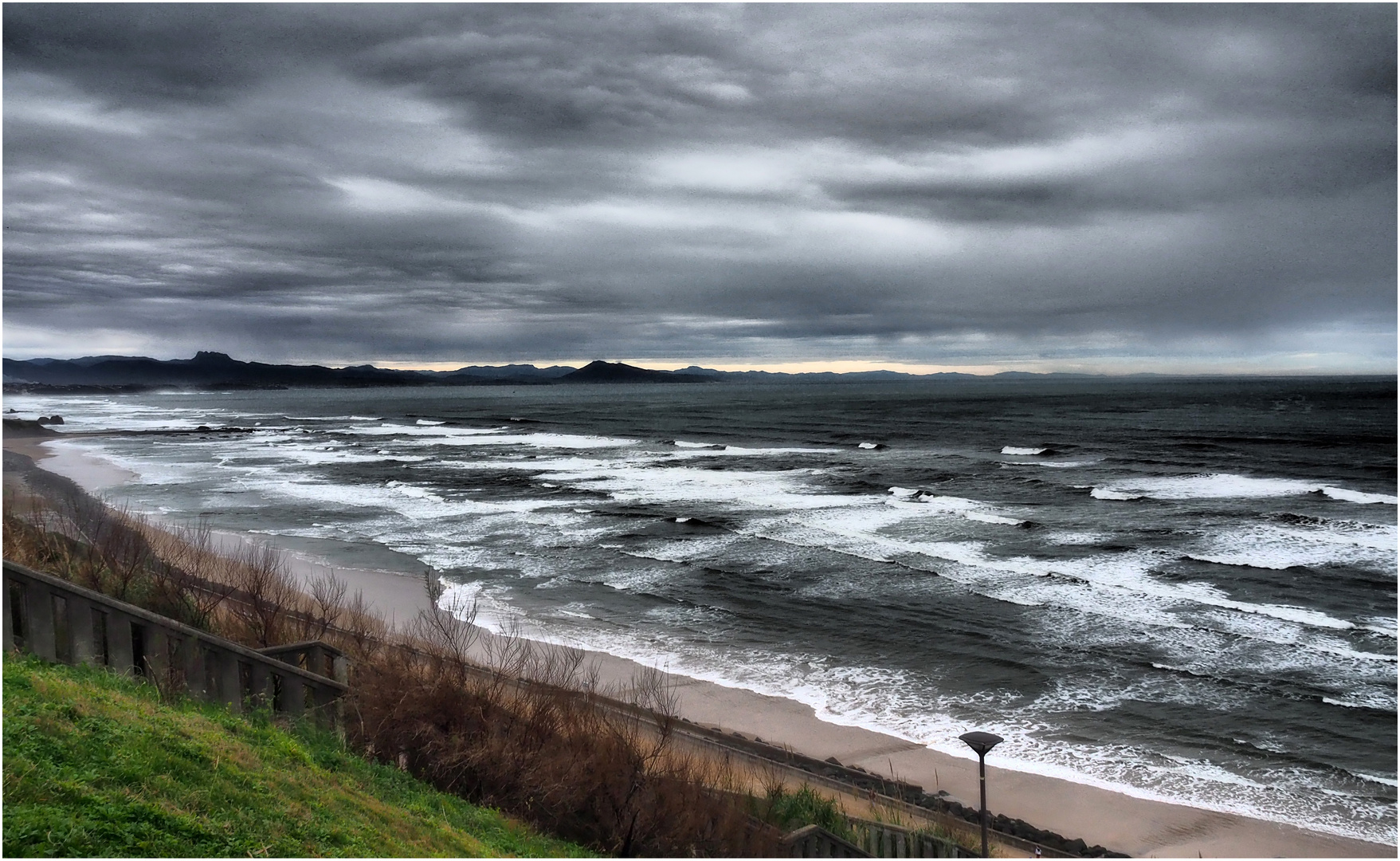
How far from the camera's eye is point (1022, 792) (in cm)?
1620

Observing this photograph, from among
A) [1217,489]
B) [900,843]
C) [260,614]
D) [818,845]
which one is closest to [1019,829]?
[900,843]

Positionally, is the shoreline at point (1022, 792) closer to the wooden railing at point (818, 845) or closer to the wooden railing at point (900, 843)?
the wooden railing at point (900, 843)

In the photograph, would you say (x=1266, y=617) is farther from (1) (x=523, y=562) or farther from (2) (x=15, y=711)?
(2) (x=15, y=711)

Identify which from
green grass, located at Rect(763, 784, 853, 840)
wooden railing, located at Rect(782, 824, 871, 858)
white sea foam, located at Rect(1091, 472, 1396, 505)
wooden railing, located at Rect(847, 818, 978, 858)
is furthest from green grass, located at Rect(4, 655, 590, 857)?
white sea foam, located at Rect(1091, 472, 1396, 505)

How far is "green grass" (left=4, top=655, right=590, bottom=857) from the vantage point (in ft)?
19.5

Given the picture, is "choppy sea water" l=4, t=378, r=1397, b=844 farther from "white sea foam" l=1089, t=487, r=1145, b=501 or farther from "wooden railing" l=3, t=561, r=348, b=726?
"wooden railing" l=3, t=561, r=348, b=726

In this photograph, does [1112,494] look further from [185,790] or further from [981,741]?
[185,790]

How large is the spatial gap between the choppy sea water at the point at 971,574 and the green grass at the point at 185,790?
12.8 meters

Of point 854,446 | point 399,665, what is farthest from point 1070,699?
point 854,446

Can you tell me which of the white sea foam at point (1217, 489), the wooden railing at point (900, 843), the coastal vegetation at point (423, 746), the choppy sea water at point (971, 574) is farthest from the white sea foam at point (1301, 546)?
the coastal vegetation at point (423, 746)

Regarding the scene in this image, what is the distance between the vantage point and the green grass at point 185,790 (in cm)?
593

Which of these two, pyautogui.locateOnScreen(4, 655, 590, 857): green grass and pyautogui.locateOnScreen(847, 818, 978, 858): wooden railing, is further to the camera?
pyautogui.locateOnScreen(847, 818, 978, 858): wooden railing

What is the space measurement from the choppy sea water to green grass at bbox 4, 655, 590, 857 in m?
12.8

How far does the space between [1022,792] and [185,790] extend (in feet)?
47.2
